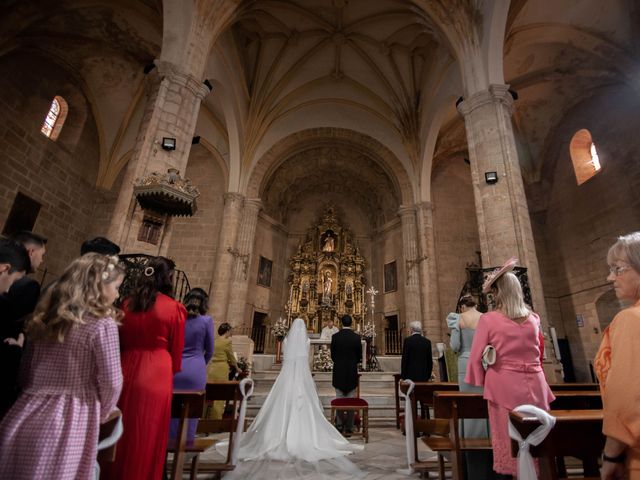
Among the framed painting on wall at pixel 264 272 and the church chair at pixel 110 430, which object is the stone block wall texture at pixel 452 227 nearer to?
the framed painting on wall at pixel 264 272

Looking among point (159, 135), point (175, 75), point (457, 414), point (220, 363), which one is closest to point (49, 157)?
point (175, 75)

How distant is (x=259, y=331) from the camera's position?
14977mm

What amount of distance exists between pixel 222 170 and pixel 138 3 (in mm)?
6597

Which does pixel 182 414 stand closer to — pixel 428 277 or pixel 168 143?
pixel 168 143

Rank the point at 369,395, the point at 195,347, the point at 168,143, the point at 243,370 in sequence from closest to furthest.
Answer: the point at 195,347, the point at 369,395, the point at 168,143, the point at 243,370

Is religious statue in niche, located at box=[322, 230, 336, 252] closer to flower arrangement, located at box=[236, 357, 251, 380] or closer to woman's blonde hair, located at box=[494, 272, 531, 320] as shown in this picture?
flower arrangement, located at box=[236, 357, 251, 380]

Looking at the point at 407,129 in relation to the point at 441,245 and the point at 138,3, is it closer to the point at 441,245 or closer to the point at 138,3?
the point at 441,245

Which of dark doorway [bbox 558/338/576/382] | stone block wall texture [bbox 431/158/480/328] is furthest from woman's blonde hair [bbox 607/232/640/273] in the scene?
dark doorway [bbox 558/338/576/382]

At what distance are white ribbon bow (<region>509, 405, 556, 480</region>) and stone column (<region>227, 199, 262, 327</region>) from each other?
11558 millimetres

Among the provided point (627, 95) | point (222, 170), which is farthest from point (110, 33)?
point (627, 95)

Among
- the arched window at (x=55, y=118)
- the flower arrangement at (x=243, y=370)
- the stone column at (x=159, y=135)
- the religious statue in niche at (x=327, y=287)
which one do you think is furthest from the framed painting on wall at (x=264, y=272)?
the arched window at (x=55, y=118)

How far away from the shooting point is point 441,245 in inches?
580

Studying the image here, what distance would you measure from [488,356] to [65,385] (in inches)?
98.7

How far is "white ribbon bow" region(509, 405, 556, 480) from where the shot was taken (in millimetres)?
1569
